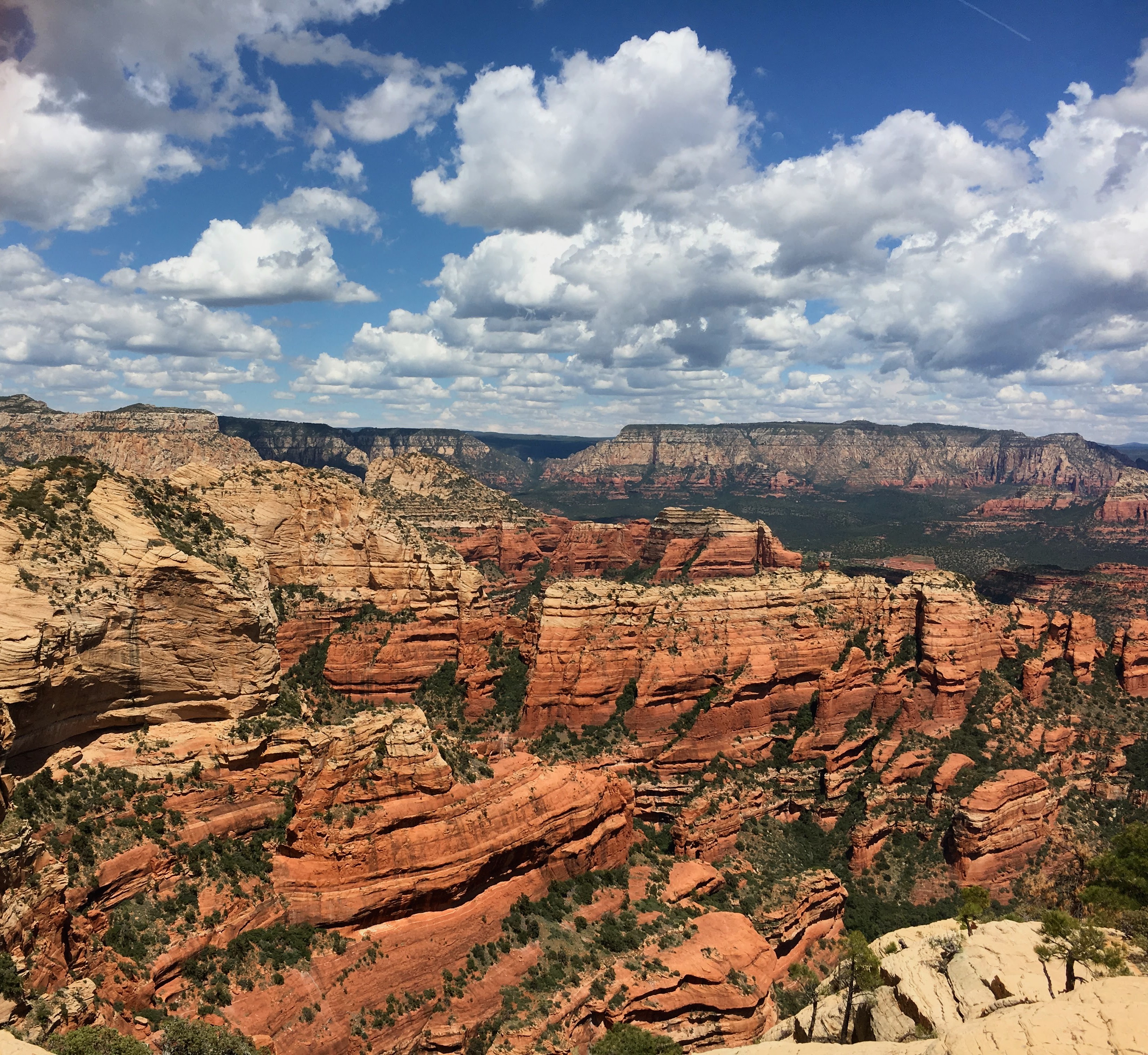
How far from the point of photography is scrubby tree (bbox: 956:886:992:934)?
38719 millimetres

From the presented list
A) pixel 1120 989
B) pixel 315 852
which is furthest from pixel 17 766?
pixel 1120 989

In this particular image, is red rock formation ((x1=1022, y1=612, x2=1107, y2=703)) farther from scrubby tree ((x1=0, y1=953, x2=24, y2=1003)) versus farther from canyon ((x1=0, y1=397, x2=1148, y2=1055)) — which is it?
scrubby tree ((x1=0, y1=953, x2=24, y2=1003))

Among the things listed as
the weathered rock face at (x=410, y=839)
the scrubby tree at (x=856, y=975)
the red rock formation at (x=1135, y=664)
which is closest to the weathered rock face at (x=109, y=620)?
the weathered rock face at (x=410, y=839)

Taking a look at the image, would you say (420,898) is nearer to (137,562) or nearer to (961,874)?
(137,562)

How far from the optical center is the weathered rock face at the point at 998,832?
66.9 meters

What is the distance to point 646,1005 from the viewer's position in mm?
46812

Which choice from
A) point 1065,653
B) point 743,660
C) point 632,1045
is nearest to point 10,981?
point 632,1045

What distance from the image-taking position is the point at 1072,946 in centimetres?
3061

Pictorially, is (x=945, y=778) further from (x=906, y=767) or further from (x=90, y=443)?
(x=90, y=443)

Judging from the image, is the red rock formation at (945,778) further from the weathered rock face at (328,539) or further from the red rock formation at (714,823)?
the weathered rock face at (328,539)

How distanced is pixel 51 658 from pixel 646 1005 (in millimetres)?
39136

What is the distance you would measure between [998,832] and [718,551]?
79.5 meters

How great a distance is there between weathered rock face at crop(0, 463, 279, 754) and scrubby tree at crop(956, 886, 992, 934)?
42615 millimetres

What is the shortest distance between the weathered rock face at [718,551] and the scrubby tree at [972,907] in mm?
94329
